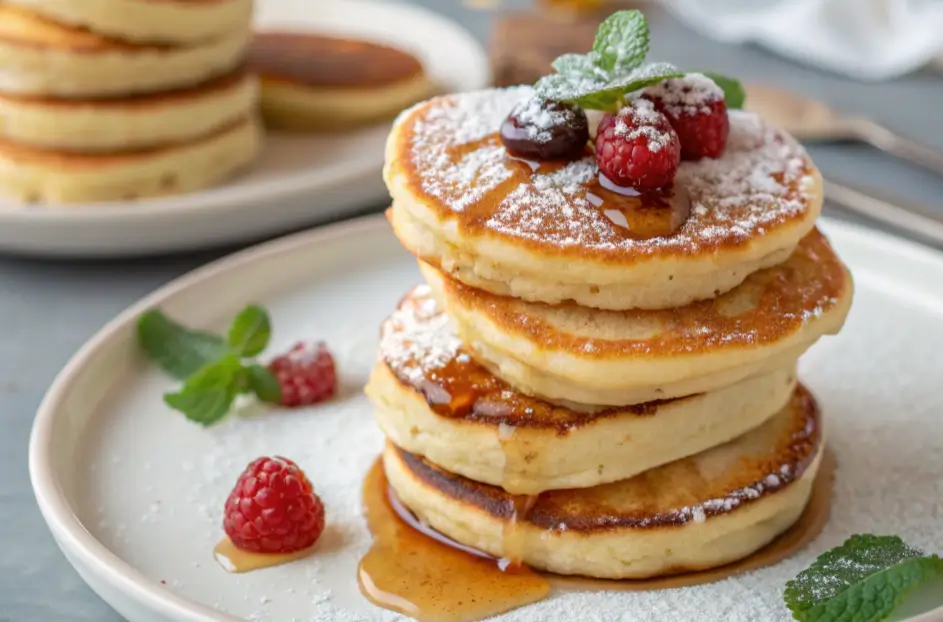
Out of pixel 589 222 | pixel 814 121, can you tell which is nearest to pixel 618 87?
pixel 589 222

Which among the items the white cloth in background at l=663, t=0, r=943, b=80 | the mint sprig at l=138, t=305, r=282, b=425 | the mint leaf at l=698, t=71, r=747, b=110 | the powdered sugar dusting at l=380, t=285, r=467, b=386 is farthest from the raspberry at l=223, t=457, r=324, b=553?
the white cloth in background at l=663, t=0, r=943, b=80

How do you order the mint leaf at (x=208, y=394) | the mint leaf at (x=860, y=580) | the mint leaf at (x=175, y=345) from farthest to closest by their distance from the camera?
the mint leaf at (x=175, y=345) < the mint leaf at (x=208, y=394) < the mint leaf at (x=860, y=580)

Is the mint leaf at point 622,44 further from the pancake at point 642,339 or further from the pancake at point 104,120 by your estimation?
the pancake at point 104,120

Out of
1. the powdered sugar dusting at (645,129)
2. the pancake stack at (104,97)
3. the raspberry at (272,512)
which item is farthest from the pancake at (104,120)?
the powdered sugar dusting at (645,129)

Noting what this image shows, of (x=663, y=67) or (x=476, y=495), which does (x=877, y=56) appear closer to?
(x=663, y=67)

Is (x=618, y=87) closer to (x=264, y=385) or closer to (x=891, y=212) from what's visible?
(x=264, y=385)

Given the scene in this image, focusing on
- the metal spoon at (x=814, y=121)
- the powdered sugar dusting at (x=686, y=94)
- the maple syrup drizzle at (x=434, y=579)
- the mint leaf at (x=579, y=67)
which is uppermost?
the mint leaf at (x=579, y=67)

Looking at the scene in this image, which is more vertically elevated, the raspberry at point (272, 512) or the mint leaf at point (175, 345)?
the raspberry at point (272, 512)

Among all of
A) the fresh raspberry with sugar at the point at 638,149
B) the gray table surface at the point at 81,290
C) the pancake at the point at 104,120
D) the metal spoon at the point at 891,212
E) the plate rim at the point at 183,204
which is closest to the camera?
the fresh raspberry with sugar at the point at 638,149
